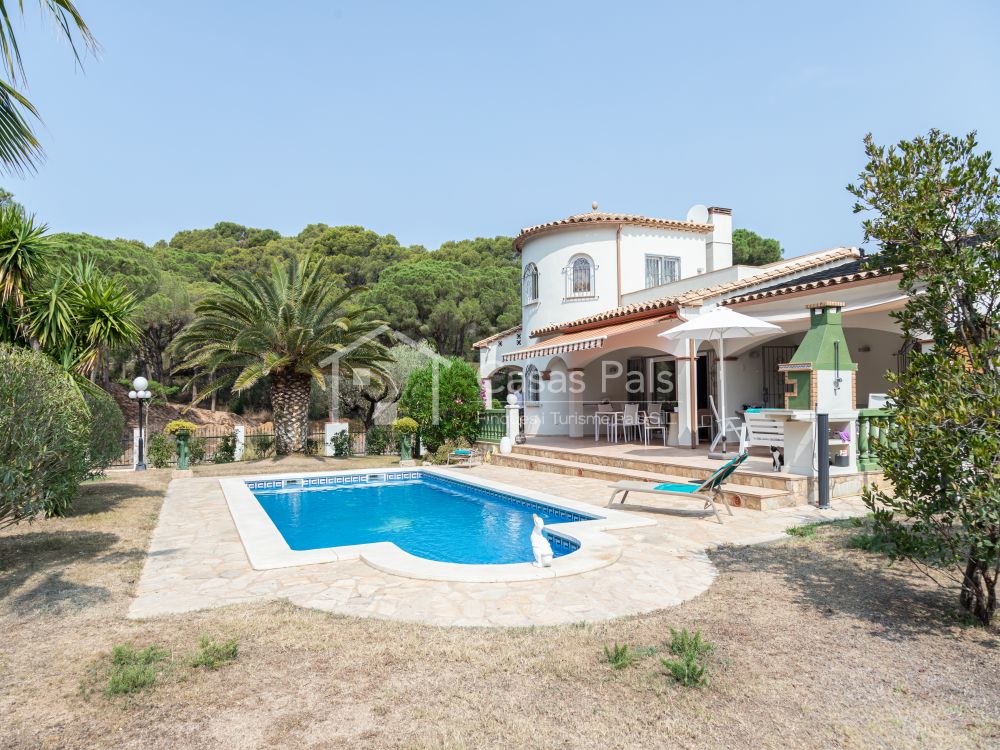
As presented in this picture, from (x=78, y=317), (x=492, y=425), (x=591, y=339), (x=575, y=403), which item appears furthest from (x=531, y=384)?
(x=78, y=317)

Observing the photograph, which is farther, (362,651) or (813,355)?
(813,355)

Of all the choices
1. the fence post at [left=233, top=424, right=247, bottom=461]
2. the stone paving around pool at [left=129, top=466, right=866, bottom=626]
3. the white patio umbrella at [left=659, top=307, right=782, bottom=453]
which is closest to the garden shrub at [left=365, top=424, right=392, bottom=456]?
the fence post at [left=233, top=424, right=247, bottom=461]

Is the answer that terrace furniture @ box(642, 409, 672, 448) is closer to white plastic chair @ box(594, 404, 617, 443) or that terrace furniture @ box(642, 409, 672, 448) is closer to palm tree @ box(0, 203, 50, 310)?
white plastic chair @ box(594, 404, 617, 443)

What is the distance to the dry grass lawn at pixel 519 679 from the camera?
3926 millimetres

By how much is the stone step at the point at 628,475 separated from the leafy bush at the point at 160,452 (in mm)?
12175

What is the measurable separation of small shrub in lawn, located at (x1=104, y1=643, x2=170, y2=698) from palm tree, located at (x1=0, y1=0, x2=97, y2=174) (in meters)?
4.87

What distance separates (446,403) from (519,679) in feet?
63.2

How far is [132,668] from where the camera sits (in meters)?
4.75

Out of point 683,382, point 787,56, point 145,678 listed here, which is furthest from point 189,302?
point 145,678

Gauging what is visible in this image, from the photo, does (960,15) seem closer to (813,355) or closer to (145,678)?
(813,355)

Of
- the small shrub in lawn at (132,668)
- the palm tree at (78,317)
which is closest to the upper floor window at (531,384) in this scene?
the palm tree at (78,317)

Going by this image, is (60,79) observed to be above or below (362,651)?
above

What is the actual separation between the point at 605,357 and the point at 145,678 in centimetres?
2165

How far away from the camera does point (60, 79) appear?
6195mm
